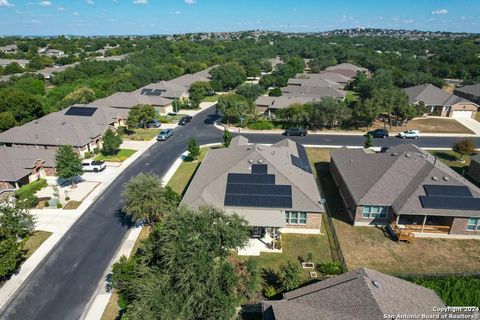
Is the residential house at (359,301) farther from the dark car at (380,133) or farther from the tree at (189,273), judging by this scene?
the dark car at (380,133)

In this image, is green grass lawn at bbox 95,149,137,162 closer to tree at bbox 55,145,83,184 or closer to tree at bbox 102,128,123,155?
tree at bbox 102,128,123,155

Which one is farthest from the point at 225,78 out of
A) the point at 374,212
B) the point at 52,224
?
the point at 374,212

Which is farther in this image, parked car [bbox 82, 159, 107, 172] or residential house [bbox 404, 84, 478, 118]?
residential house [bbox 404, 84, 478, 118]

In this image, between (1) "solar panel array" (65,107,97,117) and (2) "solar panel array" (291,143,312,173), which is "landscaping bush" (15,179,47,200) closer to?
(1) "solar panel array" (65,107,97,117)

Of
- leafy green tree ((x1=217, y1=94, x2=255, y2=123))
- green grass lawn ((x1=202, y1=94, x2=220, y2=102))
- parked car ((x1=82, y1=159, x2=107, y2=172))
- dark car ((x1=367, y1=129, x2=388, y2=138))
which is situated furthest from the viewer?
green grass lawn ((x1=202, y1=94, x2=220, y2=102))

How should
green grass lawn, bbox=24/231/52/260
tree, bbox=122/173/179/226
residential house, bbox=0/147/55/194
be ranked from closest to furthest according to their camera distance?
green grass lawn, bbox=24/231/52/260, tree, bbox=122/173/179/226, residential house, bbox=0/147/55/194

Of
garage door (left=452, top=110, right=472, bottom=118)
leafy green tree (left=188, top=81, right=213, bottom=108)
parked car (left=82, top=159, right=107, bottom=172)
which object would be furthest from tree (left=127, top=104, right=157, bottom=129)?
garage door (left=452, top=110, right=472, bottom=118)

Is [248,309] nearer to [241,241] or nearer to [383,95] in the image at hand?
[241,241]

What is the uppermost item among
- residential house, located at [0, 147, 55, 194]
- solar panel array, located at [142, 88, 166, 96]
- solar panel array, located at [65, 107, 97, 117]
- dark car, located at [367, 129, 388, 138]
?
solar panel array, located at [65, 107, 97, 117]

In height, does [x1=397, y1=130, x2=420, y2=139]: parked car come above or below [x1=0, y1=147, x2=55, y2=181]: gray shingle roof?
below

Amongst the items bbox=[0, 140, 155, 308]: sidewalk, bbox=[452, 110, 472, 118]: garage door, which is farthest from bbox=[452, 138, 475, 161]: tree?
bbox=[0, 140, 155, 308]: sidewalk

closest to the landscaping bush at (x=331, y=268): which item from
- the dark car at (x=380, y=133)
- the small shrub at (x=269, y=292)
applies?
the small shrub at (x=269, y=292)
